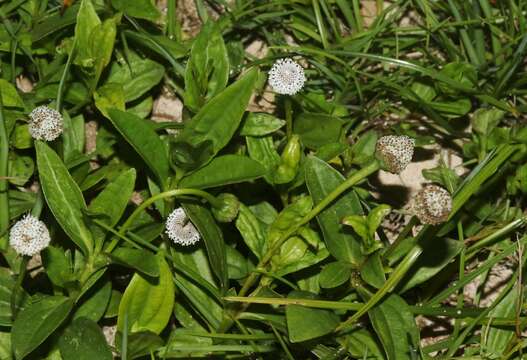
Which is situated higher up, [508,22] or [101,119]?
[508,22]

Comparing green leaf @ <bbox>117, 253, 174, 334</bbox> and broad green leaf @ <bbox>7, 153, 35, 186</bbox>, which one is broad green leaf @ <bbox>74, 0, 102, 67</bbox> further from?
green leaf @ <bbox>117, 253, 174, 334</bbox>

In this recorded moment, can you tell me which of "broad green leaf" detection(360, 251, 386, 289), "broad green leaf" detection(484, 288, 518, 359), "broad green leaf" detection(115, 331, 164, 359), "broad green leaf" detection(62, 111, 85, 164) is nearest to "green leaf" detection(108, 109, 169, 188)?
"broad green leaf" detection(62, 111, 85, 164)

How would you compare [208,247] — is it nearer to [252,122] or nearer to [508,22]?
[252,122]

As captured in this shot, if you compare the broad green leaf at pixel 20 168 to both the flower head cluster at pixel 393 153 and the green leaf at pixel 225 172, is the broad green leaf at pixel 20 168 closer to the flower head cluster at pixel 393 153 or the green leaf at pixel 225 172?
the green leaf at pixel 225 172

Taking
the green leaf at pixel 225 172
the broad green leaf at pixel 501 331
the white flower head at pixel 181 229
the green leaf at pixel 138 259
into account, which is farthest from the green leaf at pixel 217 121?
the broad green leaf at pixel 501 331

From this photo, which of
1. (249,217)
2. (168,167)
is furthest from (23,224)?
(249,217)

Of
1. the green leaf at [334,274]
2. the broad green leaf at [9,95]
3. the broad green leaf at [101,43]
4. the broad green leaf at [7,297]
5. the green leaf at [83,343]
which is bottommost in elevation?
the broad green leaf at [7,297]
